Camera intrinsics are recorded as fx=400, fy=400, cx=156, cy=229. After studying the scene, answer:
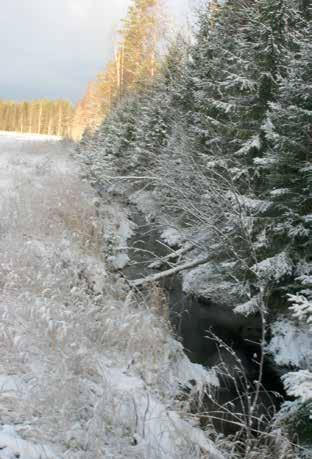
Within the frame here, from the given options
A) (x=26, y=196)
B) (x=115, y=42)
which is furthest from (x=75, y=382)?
(x=115, y=42)

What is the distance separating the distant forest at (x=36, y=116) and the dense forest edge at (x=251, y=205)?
72.2m

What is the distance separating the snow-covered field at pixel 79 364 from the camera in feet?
10.1

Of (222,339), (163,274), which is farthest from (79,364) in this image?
(163,274)

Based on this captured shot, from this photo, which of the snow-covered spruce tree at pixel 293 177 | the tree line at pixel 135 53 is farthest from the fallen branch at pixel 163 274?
the tree line at pixel 135 53

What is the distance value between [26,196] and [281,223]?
606 cm

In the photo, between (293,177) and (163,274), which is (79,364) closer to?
(163,274)

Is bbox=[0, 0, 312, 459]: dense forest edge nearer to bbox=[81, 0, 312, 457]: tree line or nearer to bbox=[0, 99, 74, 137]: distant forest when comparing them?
bbox=[81, 0, 312, 457]: tree line

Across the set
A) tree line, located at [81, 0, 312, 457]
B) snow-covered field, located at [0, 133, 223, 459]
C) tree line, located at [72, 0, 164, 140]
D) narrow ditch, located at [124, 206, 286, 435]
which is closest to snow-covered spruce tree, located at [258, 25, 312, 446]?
tree line, located at [81, 0, 312, 457]

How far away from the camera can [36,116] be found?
8669 cm

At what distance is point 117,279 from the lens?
24.7ft

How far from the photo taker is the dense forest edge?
4258 millimetres

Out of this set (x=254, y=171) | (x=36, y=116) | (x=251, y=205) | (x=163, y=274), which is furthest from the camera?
(x=36, y=116)

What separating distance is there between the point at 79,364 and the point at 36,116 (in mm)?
90259

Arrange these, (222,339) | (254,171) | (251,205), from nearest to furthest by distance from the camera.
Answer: (251,205) < (222,339) < (254,171)
